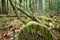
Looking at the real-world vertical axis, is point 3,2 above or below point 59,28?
above

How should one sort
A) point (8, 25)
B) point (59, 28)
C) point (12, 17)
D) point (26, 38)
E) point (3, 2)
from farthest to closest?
point (3, 2) → point (12, 17) → point (8, 25) → point (59, 28) → point (26, 38)

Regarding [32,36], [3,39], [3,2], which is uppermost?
[3,2]

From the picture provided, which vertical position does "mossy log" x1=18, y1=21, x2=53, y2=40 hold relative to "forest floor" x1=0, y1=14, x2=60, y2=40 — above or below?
above

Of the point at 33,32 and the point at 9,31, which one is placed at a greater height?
the point at 33,32

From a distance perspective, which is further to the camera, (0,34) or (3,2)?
(3,2)

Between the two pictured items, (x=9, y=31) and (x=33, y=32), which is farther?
(x=9, y=31)

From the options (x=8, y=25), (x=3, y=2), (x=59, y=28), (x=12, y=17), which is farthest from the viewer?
(x=3, y=2)

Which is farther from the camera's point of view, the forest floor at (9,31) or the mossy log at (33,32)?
the forest floor at (9,31)

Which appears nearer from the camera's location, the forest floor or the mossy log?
the mossy log

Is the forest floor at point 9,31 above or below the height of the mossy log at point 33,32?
below

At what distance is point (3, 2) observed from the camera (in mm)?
11992

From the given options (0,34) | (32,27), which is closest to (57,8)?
(0,34)

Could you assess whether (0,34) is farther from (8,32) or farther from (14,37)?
(14,37)

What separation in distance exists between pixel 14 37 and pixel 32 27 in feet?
4.46
